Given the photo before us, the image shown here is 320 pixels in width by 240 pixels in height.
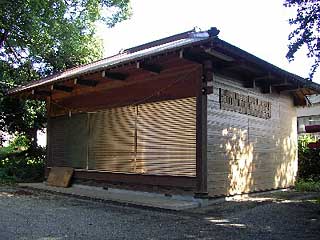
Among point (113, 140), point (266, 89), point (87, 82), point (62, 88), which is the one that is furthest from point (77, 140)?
point (266, 89)

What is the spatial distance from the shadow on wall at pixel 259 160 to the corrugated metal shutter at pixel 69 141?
15.9 ft

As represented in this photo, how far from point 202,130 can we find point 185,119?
0.65m

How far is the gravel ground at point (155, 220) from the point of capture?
232 inches

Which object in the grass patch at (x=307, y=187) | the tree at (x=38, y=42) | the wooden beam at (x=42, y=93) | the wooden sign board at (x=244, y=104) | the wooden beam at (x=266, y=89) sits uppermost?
the tree at (x=38, y=42)

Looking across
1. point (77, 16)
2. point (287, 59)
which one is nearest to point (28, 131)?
point (77, 16)

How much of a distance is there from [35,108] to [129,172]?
870cm

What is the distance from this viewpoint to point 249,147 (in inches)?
416

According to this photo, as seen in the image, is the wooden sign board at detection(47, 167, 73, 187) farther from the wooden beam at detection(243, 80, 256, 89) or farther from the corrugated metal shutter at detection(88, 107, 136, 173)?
the wooden beam at detection(243, 80, 256, 89)

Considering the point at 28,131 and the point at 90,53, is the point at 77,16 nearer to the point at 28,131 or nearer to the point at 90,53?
the point at 90,53

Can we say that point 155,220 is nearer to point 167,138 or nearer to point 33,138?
point 167,138

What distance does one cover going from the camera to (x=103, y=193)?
1088 centimetres

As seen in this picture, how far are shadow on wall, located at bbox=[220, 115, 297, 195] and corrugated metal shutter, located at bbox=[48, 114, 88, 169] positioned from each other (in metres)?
4.85

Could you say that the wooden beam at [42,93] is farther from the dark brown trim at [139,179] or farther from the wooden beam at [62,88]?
the dark brown trim at [139,179]

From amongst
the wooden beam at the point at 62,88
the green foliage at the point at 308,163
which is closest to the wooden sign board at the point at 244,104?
the green foliage at the point at 308,163
